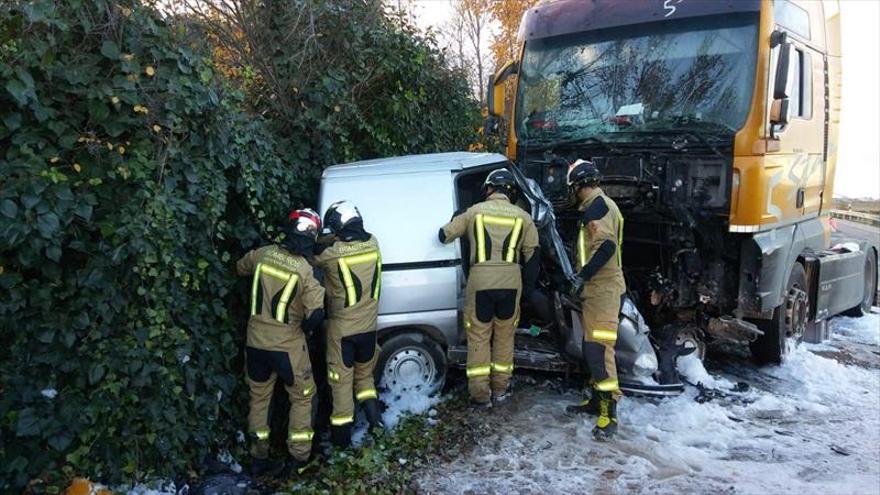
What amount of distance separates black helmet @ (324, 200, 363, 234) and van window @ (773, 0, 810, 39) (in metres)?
3.95

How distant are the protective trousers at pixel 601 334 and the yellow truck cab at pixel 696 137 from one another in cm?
125

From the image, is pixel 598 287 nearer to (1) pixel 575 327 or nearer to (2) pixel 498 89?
(1) pixel 575 327

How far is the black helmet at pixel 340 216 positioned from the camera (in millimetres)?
4766

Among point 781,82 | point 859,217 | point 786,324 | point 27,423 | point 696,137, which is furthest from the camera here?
point 859,217

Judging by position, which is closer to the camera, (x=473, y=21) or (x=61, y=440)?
(x=61, y=440)

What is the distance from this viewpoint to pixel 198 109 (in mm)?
4336

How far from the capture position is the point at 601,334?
198 inches

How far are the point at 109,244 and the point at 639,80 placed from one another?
470cm

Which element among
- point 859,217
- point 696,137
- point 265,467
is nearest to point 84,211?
point 265,467

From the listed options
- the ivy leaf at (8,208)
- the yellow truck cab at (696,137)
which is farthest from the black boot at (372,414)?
the yellow truck cab at (696,137)

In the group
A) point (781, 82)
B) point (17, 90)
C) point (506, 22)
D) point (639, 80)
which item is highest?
point (506, 22)

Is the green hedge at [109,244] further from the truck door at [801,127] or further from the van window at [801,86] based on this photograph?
the van window at [801,86]

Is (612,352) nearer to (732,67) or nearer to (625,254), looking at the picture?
(625,254)

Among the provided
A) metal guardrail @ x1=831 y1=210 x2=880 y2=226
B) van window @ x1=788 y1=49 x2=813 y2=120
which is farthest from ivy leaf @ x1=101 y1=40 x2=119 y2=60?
→ metal guardrail @ x1=831 y1=210 x2=880 y2=226
